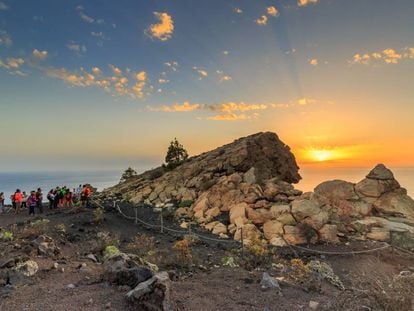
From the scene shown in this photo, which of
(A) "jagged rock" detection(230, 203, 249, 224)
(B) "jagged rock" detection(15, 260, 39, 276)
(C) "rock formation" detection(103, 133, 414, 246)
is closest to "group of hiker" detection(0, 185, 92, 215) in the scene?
(C) "rock formation" detection(103, 133, 414, 246)

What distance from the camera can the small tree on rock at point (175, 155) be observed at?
39344mm

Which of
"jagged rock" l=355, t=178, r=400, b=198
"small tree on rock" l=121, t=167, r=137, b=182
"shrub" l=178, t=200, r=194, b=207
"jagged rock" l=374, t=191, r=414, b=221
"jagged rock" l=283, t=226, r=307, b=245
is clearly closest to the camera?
"jagged rock" l=283, t=226, r=307, b=245

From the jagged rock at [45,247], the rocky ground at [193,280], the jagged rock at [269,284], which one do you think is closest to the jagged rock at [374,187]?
the rocky ground at [193,280]

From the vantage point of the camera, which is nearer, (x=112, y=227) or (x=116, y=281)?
(x=116, y=281)

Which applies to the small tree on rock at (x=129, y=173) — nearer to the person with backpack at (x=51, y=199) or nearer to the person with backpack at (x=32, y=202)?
the person with backpack at (x=51, y=199)

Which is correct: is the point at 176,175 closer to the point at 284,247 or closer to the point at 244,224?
the point at 244,224

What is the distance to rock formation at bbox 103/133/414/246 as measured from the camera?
1986cm

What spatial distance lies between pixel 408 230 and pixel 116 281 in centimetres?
1751

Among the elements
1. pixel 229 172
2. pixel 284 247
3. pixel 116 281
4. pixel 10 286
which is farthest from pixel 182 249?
pixel 229 172

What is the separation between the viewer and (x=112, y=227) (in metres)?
21.3

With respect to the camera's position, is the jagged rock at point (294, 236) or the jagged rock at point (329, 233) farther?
the jagged rock at point (329, 233)

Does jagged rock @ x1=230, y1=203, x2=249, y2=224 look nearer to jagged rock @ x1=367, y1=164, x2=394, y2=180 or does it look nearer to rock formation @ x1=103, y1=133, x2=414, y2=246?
rock formation @ x1=103, y1=133, x2=414, y2=246

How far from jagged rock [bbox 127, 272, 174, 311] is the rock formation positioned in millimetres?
9648

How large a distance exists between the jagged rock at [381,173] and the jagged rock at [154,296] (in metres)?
21.5
